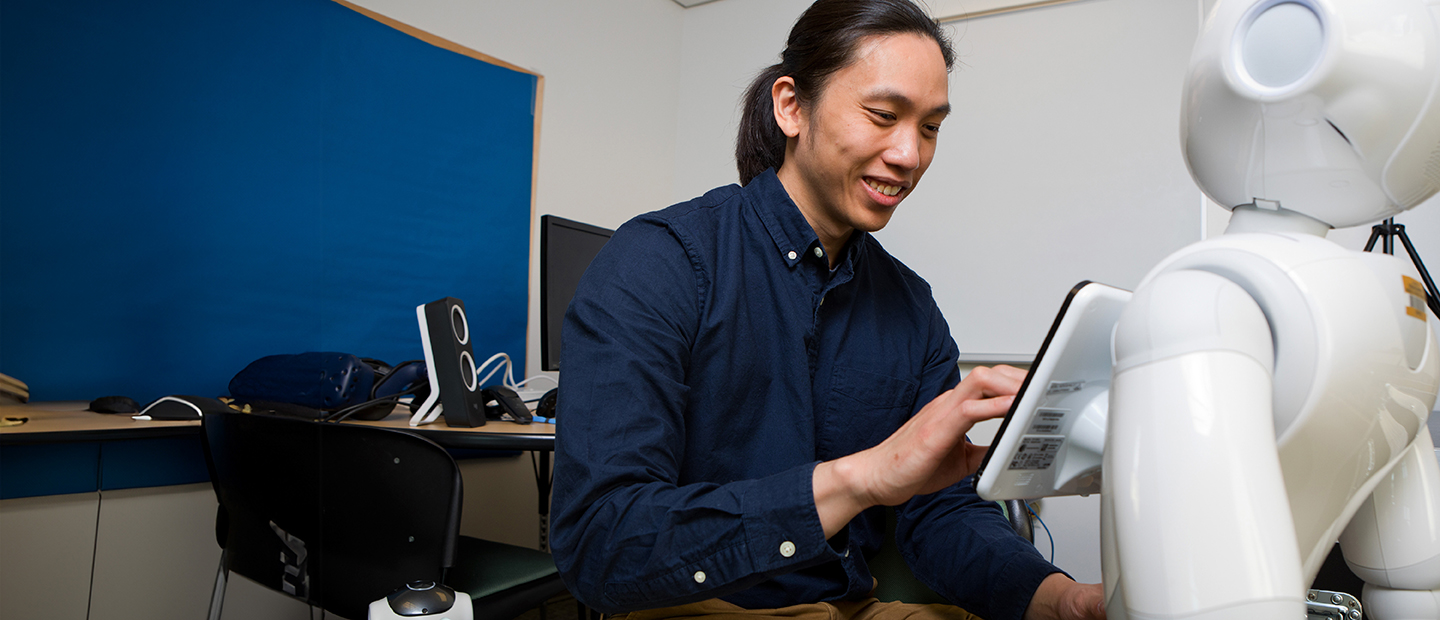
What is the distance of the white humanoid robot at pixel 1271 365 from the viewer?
→ 0.47 metres

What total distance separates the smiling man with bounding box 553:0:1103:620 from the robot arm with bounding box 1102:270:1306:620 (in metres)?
0.10

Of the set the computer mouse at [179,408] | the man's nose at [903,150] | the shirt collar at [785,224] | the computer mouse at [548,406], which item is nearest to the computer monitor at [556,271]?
the computer mouse at [548,406]

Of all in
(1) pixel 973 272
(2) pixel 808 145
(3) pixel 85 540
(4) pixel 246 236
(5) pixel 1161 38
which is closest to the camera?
(3) pixel 85 540

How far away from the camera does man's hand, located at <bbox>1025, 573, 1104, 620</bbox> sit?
0.75 m

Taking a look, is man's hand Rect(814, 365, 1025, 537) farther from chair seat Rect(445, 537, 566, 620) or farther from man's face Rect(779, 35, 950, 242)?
chair seat Rect(445, 537, 566, 620)

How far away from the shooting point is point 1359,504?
61 centimetres

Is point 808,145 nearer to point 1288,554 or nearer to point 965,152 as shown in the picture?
point 1288,554

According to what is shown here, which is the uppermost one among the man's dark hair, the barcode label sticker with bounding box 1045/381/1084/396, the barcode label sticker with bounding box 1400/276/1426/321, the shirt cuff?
the man's dark hair

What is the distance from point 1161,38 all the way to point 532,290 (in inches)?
81.7

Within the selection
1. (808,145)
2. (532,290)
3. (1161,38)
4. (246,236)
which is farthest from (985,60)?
(246,236)

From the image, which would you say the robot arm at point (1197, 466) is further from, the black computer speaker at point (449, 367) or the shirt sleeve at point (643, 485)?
the black computer speaker at point (449, 367)

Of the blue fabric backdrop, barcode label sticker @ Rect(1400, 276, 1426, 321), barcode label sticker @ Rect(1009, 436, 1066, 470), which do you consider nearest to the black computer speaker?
the blue fabric backdrop

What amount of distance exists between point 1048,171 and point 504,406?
1.87 meters

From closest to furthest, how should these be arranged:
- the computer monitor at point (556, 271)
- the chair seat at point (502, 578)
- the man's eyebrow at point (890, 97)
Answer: the man's eyebrow at point (890, 97) → the chair seat at point (502, 578) → the computer monitor at point (556, 271)
